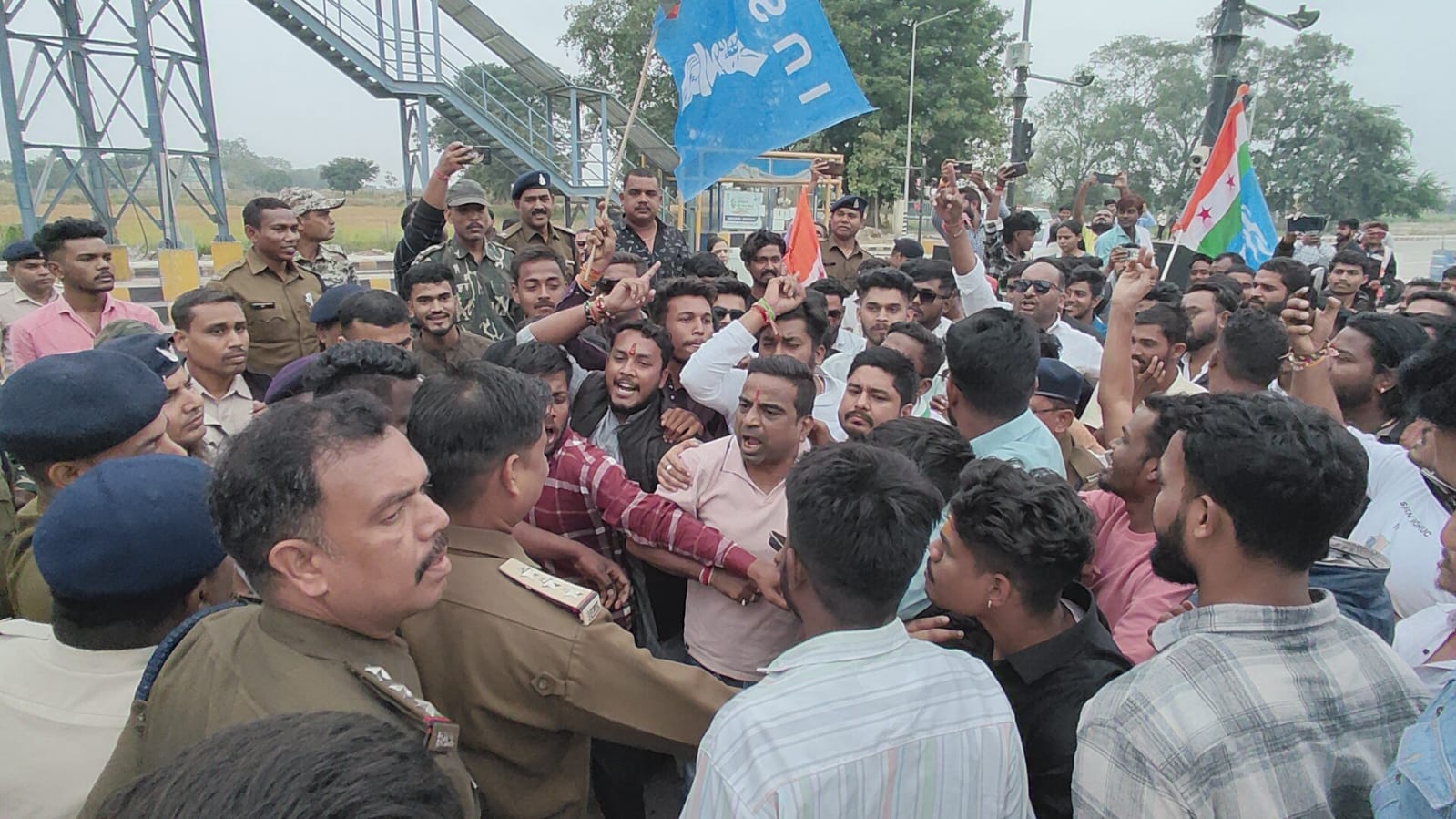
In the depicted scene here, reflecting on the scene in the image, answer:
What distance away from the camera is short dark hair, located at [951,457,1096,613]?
184 centimetres

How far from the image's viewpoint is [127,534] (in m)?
1.48

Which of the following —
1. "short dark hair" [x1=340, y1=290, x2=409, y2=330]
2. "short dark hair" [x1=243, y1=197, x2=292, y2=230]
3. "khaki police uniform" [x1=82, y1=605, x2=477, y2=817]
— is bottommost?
"khaki police uniform" [x1=82, y1=605, x2=477, y2=817]

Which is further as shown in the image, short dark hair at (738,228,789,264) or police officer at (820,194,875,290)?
police officer at (820,194,875,290)

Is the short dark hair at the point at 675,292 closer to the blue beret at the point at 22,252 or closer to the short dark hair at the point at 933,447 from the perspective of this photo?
the short dark hair at the point at 933,447

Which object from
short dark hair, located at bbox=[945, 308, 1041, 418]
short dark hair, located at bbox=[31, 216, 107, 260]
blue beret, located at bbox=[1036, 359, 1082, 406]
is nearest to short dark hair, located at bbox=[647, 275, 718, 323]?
short dark hair, located at bbox=[945, 308, 1041, 418]

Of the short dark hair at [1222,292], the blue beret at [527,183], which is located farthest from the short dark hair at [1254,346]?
the blue beret at [527,183]

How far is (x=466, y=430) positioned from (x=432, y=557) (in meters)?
0.42

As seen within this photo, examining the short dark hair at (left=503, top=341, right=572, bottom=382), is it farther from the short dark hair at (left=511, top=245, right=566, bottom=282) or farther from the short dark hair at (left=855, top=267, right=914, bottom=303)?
the short dark hair at (left=855, top=267, right=914, bottom=303)

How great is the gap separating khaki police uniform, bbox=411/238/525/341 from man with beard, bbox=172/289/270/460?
1.55 meters

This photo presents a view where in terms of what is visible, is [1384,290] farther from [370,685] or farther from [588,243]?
[370,685]

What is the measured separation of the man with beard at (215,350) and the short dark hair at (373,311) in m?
0.45

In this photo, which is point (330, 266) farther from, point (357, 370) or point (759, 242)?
point (357, 370)

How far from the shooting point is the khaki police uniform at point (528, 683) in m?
1.66

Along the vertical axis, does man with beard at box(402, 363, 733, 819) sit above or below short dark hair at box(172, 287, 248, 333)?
below
